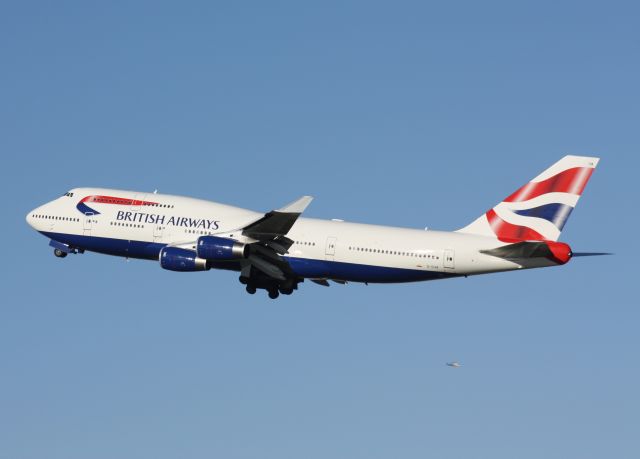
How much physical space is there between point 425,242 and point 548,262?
25.9 ft

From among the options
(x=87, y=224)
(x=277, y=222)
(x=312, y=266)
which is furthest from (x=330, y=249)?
(x=87, y=224)

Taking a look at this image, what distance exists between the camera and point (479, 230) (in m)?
68.7

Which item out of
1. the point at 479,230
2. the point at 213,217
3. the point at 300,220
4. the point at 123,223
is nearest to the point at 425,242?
the point at 479,230

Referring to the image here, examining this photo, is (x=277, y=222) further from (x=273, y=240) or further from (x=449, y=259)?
(x=449, y=259)

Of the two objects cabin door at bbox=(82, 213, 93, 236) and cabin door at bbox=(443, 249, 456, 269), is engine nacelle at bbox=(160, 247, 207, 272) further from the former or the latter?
cabin door at bbox=(443, 249, 456, 269)

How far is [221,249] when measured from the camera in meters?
66.1

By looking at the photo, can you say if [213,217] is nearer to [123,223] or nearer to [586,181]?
[123,223]

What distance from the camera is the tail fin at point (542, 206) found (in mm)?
67375

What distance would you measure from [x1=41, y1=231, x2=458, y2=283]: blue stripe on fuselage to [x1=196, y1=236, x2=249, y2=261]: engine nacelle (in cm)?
300

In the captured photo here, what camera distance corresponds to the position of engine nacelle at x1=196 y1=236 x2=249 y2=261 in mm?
65938

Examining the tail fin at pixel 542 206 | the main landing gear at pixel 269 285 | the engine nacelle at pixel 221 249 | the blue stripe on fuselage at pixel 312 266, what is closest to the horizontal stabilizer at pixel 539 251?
the tail fin at pixel 542 206

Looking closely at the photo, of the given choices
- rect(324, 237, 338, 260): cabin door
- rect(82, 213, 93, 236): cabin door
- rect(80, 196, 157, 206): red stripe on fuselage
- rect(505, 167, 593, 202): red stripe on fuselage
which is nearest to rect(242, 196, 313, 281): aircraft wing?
rect(324, 237, 338, 260): cabin door

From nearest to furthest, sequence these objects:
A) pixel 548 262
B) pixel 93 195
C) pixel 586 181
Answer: pixel 548 262, pixel 586 181, pixel 93 195

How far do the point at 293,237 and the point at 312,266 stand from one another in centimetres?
232
